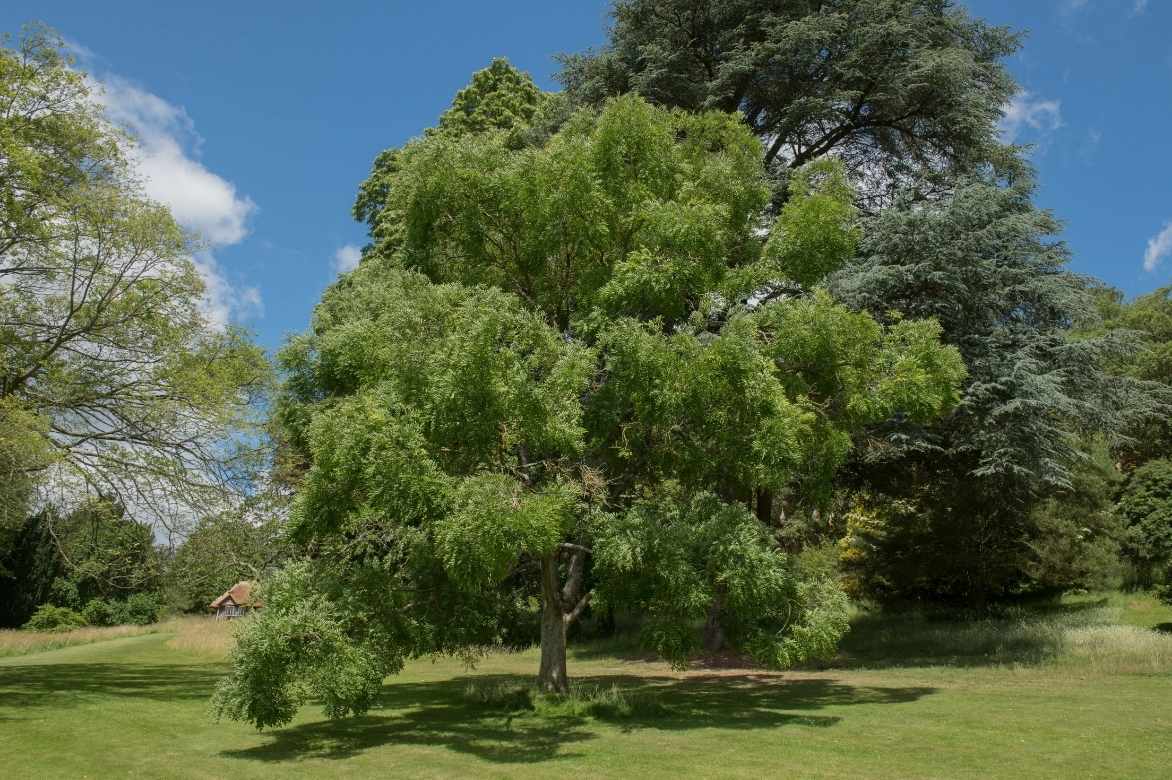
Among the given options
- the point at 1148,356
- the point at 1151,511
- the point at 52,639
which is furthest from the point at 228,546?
the point at 1148,356

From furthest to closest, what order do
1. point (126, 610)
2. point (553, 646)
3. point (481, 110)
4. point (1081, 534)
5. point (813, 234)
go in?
point (126, 610), point (481, 110), point (1081, 534), point (553, 646), point (813, 234)

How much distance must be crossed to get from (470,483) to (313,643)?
117 inches

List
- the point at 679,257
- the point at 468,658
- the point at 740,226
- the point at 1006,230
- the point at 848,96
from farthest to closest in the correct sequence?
1. the point at 848,96
2. the point at 1006,230
3. the point at 740,226
4. the point at 468,658
5. the point at 679,257

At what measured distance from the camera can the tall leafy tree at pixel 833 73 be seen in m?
20.2

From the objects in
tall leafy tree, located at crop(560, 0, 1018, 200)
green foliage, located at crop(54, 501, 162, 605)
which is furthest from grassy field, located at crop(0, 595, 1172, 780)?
tall leafy tree, located at crop(560, 0, 1018, 200)

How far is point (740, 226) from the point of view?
1480 centimetres

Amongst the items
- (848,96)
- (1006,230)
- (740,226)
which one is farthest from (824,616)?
(848,96)

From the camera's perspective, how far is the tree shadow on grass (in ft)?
35.6

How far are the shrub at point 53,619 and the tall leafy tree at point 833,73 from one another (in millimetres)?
37644

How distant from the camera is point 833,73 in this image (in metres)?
20.7

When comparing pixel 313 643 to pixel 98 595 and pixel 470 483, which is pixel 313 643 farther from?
pixel 98 595

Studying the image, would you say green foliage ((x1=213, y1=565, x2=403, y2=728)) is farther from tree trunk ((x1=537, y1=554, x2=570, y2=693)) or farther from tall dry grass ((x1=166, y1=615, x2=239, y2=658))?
tall dry grass ((x1=166, y1=615, x2=239, y2=658))

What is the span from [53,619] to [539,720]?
39928 mm

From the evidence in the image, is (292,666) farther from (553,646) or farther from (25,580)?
(25,580)
